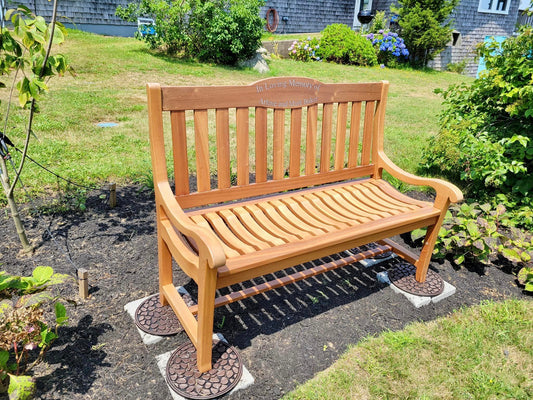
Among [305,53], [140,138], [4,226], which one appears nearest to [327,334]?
[4,226]

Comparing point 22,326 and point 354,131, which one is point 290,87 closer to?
point 354,131

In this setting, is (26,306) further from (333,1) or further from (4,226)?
(333,1)

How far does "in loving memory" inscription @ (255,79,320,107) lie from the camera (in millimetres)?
2395

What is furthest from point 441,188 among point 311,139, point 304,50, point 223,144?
point 304,50

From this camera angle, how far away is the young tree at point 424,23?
13914 millimetres

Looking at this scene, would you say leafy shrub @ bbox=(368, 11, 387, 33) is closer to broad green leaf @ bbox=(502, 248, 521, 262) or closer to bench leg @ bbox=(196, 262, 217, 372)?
broad green leaf @ bbox=(502, 248, 521, 262)

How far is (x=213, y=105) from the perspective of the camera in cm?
220

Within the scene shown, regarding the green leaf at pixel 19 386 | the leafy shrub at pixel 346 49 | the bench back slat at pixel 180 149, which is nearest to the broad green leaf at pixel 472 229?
the bench back slat at pixel 180 149

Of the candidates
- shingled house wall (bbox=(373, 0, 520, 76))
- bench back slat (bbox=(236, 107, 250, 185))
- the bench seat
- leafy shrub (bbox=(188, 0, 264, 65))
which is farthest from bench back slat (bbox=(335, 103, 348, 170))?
shingled house wall (bbox=(373, 0, 520, 76))

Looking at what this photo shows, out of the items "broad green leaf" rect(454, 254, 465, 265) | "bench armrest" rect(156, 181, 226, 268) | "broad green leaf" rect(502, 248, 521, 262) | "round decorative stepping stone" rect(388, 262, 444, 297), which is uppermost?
"bench armrest" rect(156, 181, 226, 268)

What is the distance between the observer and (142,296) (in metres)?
2.54

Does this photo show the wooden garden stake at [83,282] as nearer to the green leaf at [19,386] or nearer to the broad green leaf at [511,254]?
the green leaf at [19,386]

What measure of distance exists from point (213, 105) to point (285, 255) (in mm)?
897

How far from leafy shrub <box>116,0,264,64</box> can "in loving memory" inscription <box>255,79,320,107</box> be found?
849cm
